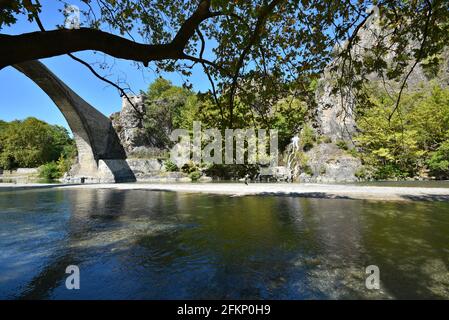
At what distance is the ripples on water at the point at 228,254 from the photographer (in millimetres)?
3965

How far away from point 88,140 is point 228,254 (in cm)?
3315

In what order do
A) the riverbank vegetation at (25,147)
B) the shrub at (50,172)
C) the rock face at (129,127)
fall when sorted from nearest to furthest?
the shrub at (50,172) < the rock face at (129,127) < the riverbank vegetation at (25,147)

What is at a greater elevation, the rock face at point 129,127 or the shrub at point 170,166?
the rock face at point 129,127

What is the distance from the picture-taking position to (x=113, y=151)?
123 ft

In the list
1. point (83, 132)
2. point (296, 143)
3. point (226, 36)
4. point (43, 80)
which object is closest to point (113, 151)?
point (83, 132)

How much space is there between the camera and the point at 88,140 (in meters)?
33.5

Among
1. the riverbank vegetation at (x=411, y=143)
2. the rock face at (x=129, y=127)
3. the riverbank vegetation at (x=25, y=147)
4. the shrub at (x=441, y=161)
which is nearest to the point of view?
the shrub at (x=441, y=161)

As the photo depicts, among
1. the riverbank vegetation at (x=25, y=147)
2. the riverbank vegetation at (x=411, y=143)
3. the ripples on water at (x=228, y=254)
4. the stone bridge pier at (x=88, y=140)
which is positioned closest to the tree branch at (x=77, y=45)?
the ripples on water at (x=228, y=254)

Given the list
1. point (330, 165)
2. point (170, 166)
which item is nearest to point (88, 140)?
point (170, 166)

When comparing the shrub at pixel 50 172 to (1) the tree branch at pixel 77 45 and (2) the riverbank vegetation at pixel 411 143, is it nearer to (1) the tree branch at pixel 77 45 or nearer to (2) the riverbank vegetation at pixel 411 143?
(2) the riverbank vegetation at pixel 411 143

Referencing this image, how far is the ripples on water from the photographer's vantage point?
3.96 metres

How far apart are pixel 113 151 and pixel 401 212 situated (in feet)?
116

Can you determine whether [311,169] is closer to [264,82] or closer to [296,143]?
[296,143]

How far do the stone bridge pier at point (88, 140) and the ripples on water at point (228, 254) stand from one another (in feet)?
77.7
